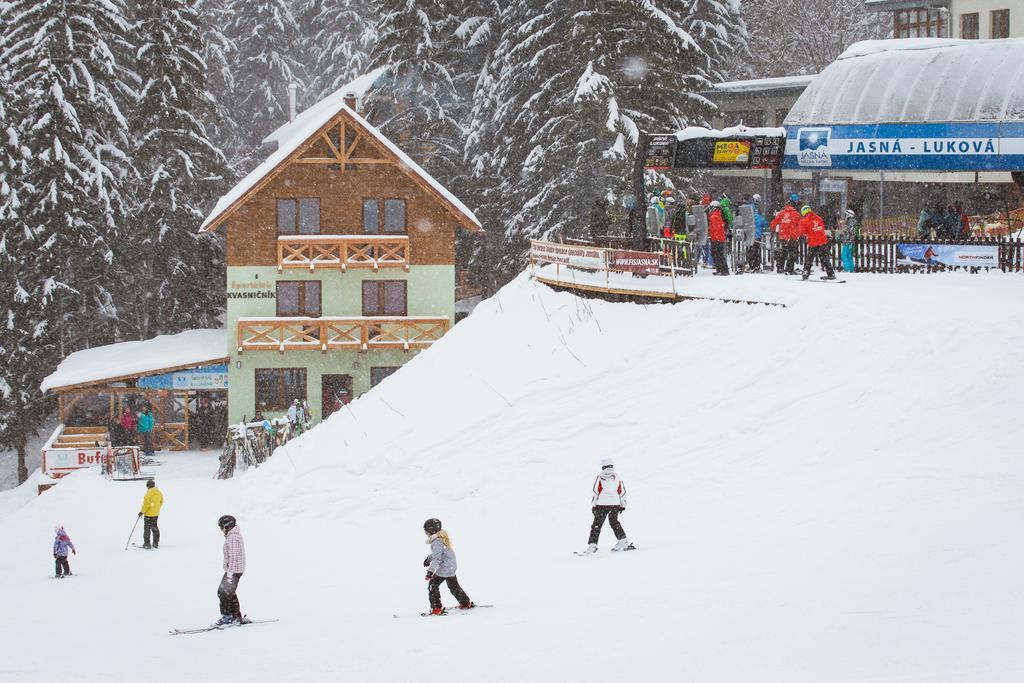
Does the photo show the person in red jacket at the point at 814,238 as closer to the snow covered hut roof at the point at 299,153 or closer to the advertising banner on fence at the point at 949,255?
the advertising banner on fence at the point at 949,255

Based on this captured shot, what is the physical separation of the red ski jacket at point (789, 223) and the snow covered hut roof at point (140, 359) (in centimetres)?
1809

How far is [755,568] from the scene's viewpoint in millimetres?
14602

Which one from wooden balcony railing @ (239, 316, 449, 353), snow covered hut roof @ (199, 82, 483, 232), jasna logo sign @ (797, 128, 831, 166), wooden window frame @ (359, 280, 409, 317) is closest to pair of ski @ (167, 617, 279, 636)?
jasna logo sign @ (797, 128, 831, 166)

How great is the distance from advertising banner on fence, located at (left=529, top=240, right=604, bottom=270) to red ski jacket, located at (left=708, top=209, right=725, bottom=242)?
7.70ft

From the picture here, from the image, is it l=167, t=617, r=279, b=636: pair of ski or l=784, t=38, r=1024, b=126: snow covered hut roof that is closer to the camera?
l=167, t=617, r=279, b=636: pair of ski

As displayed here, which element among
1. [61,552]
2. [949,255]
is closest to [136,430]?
[61,552]

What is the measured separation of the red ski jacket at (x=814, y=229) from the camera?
A: 24203 mm

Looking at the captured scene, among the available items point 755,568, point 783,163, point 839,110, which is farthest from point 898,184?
point 755,568

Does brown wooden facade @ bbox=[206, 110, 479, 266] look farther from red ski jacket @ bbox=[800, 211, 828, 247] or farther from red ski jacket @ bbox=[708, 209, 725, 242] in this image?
red ski jacket @ bbox=[800, 211, 828, 247]

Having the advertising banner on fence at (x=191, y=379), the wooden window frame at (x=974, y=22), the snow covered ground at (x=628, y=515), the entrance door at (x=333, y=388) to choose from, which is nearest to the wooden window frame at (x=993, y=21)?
the wooden window frame at (x=974, y=22)

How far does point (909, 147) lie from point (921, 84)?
2021 millimetres

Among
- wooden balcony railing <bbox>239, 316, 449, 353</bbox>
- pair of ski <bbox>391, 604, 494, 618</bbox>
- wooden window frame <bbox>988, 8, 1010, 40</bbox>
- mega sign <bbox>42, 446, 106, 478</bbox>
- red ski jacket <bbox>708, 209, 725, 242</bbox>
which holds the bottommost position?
pair of ski <bbox>391, 604, 494, 618</bbox>

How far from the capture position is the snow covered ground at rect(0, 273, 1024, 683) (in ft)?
40.7

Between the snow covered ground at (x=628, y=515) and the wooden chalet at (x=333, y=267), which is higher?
the wooden chalet at (x=333, y=267)
